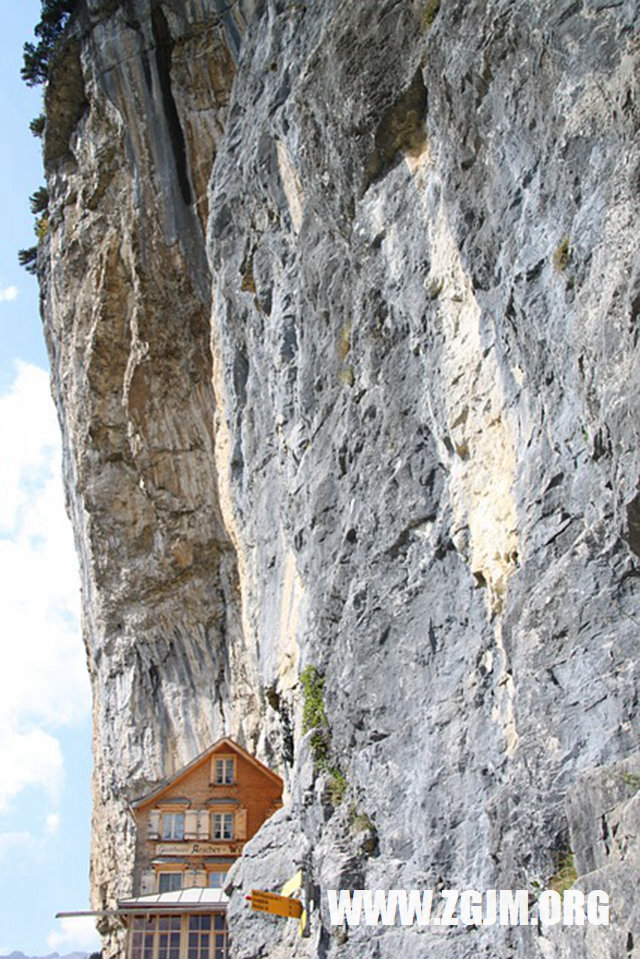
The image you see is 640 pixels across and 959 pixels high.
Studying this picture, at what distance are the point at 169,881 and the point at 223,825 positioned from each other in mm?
1868

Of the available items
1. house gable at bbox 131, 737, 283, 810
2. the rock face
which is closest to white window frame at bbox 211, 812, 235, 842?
house gable at bbox 131, 737, 283, 810

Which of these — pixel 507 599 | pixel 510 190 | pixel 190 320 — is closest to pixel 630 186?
pixel 510 190

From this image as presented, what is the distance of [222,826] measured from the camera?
90.8ft

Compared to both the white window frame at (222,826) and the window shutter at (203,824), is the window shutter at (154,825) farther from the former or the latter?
the white window frame at (222,826)

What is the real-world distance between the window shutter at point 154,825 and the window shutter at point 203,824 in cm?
109

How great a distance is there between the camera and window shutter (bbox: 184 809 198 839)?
27672mm

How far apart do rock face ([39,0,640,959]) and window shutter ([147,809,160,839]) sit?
3.42m

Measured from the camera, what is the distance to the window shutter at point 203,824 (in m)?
27.6

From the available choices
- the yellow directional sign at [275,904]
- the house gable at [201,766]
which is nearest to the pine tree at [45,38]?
the house gable at [201,766]

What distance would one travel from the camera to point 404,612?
55.2 ft

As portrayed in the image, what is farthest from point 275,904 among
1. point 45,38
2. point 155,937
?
point 45,38

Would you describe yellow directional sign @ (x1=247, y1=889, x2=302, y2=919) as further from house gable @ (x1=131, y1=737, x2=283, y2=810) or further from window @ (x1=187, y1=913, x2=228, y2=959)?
house gable @ (x1=131, y1=737, x2=283, y2=810)

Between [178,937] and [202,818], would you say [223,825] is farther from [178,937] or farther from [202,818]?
[178,937]

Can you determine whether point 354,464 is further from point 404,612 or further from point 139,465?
point 139,465
